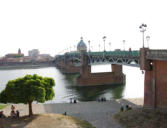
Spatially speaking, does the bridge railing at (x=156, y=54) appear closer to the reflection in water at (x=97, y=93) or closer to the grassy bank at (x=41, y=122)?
the grassy bank at (x=41, y=122)

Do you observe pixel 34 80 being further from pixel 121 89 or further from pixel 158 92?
pixel 121 89

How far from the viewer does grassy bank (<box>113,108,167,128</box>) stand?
21753 mm

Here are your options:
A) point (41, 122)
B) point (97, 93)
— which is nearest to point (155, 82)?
point (41, 122)

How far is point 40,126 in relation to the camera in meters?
20.0

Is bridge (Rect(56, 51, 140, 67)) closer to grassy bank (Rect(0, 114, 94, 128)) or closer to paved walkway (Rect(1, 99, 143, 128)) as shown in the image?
paved walkway (Rect(1, 99, 143, 128))

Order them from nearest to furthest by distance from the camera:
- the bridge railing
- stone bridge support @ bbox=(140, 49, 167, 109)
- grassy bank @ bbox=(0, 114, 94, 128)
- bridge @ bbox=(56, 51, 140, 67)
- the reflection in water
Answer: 1. grassy bank @ bbox=(0, 114, 94, 128)
2. the bridge railing
3. stone bridge support @ bbox=(140, 49, 167, 109)
4. bridge @ bbox=(56, 51, 140, 67)
5. the reflection in water

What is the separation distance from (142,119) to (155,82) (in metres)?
7.64

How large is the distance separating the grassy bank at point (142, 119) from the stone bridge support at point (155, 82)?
9.41ft

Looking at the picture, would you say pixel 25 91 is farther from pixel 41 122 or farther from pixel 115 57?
pixel 115 57

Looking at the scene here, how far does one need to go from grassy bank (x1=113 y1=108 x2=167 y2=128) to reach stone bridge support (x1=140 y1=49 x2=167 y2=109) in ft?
9.41

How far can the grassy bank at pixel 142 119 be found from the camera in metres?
21.8

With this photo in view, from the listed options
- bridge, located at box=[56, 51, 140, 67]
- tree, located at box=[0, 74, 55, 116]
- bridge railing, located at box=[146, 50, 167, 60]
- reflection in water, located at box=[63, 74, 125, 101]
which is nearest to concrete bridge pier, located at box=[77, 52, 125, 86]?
reflection in water, located at box=[63, 74, 125, 101]

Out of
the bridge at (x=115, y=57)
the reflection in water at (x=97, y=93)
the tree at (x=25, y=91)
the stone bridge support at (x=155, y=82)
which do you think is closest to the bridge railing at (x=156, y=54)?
the stone bridge support at (x=155, y=82)

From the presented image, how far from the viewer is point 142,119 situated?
23.3 meters
